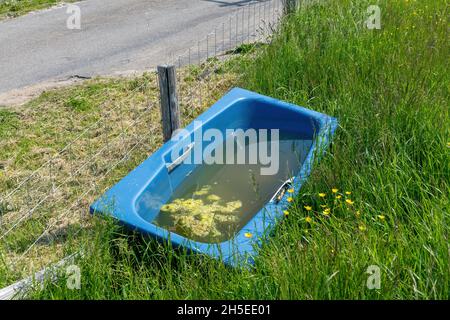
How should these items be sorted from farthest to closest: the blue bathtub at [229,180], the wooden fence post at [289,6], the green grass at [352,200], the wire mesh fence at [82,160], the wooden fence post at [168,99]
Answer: the wooden fence post at [289,6] → the wooden fence post at [168,99] → the wire mesh fence at [82,160] → the blue bathtub at [229,180] → the green grass at [352,200]

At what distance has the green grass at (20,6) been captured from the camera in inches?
373

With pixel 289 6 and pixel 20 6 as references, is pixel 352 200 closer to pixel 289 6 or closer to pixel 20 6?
pixel 289 6

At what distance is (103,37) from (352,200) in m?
5.42

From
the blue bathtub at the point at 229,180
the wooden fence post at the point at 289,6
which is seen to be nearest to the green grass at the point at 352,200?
the blue bathtub at the point at 229,180

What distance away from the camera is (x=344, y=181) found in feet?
12.2

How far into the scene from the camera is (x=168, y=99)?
4.48 metres

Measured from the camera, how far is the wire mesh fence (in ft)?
12.9

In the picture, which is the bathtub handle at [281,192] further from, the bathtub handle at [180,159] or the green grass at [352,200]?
the bathtub handle at [180,159]

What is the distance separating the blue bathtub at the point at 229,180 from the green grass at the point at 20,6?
5.41m

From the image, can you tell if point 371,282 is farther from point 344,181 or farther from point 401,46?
point 401,46

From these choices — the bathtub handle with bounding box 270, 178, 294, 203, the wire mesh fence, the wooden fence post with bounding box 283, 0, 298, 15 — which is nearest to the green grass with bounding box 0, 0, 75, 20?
the wire mesh fence

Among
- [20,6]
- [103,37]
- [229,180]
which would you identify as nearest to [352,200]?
[229,180]

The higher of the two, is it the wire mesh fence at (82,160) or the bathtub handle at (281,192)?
the bathtub handle at (281,192)
